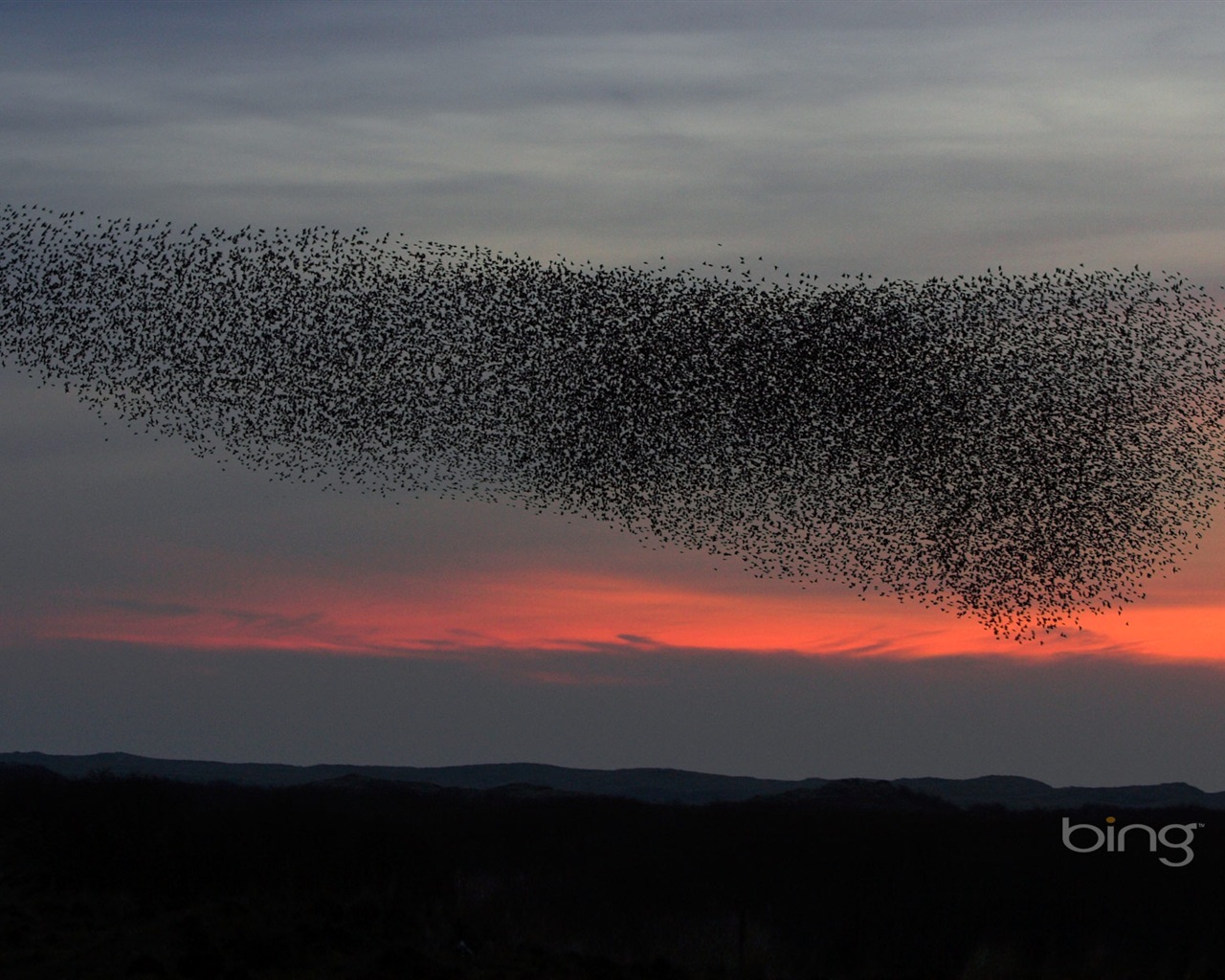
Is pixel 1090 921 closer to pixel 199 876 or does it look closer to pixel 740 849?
pixel 740 849

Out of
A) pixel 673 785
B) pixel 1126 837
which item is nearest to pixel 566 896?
pixel 1126 837

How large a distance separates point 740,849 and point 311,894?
18.7 meters

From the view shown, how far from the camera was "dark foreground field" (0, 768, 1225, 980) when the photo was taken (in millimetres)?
25577

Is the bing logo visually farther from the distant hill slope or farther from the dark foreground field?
the distant hill slope

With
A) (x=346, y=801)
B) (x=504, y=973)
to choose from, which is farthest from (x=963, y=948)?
(x=346, y=801)

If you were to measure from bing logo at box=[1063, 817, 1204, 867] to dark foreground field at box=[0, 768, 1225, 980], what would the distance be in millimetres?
370

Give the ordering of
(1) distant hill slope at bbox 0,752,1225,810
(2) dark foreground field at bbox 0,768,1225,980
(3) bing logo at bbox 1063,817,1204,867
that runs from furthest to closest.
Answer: (1) distant hill slope at bbox 0,752,1225,810, (3) bing logo at bbox 1063,817,1204,867, (2) dark foreground field at bbox 0,768,1225,980

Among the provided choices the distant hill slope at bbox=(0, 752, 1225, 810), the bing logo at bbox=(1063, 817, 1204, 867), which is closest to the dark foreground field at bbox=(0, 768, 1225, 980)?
the bing logo at bbox=(1063, 817, 1204, 867)

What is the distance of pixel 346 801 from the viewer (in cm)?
5325

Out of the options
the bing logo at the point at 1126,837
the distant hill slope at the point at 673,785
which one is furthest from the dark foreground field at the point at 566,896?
the distant hill slope at the point at 673,785

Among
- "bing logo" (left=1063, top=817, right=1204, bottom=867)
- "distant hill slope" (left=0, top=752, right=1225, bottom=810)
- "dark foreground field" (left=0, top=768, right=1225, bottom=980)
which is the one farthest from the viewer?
"distant hill slope" (left=0, top=752, right=1225, bottom=810)

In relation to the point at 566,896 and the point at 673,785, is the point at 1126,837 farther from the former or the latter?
the point at 673,785

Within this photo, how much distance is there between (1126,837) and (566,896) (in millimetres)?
18722

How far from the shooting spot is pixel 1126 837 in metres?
45.4
